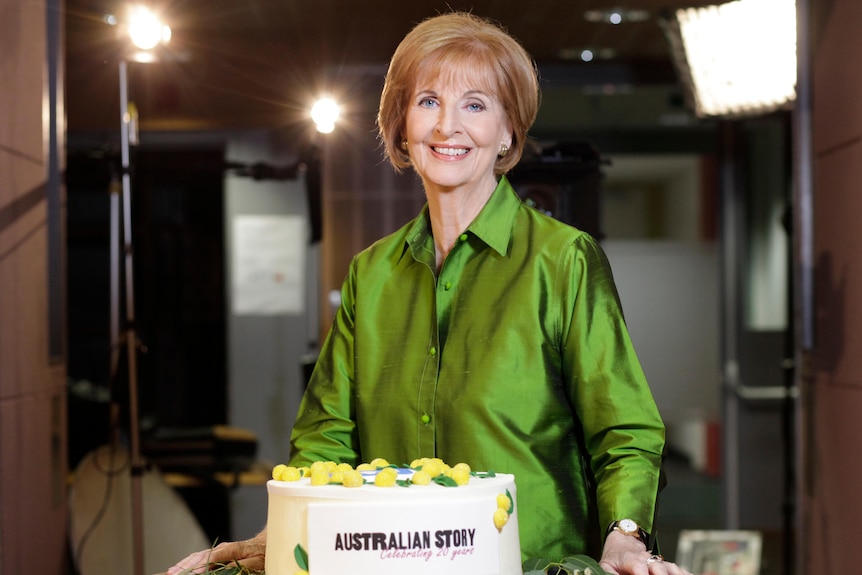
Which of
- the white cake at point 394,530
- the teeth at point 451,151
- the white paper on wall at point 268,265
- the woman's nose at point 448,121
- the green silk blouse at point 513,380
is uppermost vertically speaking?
the woman's nose at point 448,121

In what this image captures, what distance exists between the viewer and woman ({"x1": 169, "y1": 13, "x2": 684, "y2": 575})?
5.15 feet

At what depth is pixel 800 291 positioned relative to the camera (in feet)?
9.37

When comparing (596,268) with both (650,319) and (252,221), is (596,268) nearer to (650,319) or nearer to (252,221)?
(650,319)

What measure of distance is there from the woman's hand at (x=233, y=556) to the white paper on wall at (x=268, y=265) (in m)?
1.52

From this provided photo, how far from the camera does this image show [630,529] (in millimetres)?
1446

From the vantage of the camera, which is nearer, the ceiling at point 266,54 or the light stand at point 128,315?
the ceiling at point 266,54

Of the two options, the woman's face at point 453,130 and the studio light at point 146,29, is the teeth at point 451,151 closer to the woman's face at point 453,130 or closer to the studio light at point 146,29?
the woman's face at point 453,130

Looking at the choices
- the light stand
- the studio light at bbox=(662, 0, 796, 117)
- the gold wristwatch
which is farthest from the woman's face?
the light stand

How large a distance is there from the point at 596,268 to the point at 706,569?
2081 mm

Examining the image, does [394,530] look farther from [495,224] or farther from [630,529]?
[495,224]

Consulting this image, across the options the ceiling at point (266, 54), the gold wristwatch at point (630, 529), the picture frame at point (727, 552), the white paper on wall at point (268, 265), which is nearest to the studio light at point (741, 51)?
the ceiling at point (266, 54)

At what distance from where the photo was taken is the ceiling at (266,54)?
2557 mm

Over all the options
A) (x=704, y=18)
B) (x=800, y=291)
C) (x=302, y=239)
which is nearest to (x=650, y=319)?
(x=800, y=291)

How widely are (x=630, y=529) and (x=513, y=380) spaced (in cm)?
29
